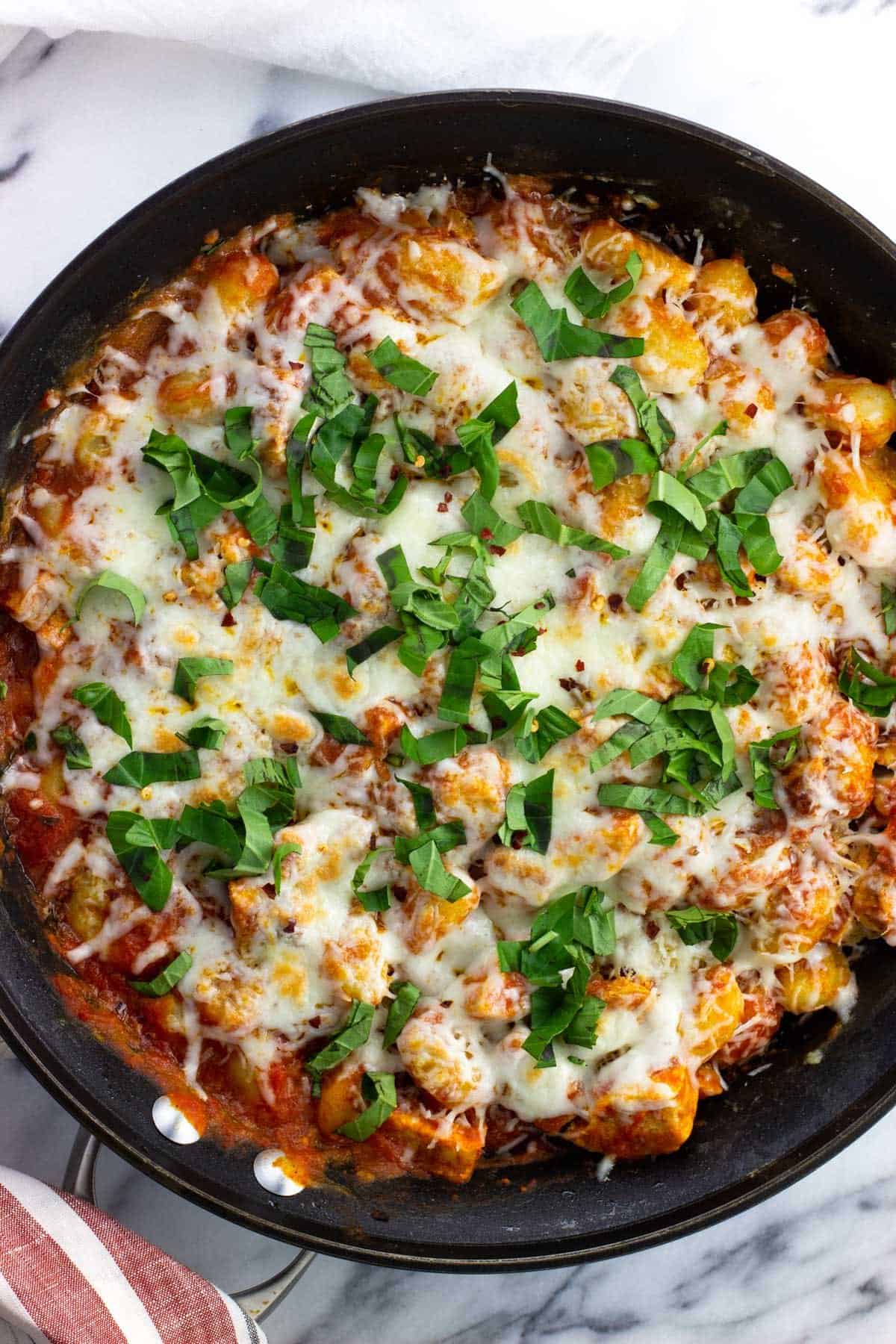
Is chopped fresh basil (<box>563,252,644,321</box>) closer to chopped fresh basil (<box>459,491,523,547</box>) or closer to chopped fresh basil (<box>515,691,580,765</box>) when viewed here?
chopped fresh basil (<box>459,491,523,547</box>)

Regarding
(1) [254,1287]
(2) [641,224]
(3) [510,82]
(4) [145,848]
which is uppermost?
(3) [510,82]

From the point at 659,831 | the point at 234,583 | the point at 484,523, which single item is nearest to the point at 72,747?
the point at 234,583

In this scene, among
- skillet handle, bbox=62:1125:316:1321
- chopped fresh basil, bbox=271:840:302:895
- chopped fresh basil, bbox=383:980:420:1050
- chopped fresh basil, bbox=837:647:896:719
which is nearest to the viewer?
chopped fresh basil, bbox=271:840:302:895

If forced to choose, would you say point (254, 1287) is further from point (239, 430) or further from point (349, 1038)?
point (239, 430)

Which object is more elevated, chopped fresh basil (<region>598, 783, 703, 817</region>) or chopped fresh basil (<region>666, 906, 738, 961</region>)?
chopped fresh basil (<region>598, 783, 703, 817</region>)

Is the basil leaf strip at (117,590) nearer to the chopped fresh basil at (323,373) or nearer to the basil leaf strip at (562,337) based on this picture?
the chopped fresh basil at (323,373)

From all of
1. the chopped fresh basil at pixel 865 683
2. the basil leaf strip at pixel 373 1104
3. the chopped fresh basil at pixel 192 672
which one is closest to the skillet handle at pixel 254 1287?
the basil leaf strip at pixel 373 1104

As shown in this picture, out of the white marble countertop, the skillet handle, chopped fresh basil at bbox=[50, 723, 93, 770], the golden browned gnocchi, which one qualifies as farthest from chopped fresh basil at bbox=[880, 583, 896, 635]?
the skillet handle
